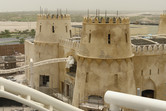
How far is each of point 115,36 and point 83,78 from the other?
3.57 m

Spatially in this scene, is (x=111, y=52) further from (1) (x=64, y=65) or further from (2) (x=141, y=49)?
(1) (x=64, y=65)

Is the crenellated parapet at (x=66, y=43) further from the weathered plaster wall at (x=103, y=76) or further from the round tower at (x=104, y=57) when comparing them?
the weathered plaster wall at (x=103, y=76)

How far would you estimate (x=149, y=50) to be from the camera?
70.3ft

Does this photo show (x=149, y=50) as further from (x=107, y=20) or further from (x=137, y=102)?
(x=137, y=102)

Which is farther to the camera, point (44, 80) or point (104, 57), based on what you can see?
point (44, 80)

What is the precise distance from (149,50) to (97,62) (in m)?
5.24

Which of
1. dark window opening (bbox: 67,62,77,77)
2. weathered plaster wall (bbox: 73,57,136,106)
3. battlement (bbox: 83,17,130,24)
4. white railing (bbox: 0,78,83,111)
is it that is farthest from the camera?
dark window opening (bbox: 67,62,77,77)

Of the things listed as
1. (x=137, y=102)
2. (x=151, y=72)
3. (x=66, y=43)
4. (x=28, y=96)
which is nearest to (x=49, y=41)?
(x=66, y=43)

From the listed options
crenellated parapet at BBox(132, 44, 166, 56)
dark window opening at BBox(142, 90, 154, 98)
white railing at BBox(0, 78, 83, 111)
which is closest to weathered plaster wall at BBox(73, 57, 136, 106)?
crenellated parapet at BBox(132, 44, 166, 56)

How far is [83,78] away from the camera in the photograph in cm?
1895

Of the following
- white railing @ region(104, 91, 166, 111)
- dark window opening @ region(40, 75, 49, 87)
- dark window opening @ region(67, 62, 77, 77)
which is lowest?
dark window opening @ region(40, 75, 49, 87)

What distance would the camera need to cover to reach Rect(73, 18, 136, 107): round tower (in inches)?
715

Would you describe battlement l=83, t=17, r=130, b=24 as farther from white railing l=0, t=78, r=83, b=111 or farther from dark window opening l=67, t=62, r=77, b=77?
white railing l=0, t=78, r=83, b=111

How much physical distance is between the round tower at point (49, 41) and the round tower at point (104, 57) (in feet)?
28.7
